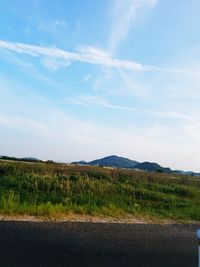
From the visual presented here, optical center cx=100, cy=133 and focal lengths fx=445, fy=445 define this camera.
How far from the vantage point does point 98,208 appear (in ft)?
41.9

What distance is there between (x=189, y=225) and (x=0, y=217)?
4.93 metres

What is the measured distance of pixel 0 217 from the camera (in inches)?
408

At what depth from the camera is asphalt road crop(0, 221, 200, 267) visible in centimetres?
721

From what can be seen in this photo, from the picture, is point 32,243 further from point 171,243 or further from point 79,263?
point 171,243

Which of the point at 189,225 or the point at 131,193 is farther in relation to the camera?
the point at 131,193

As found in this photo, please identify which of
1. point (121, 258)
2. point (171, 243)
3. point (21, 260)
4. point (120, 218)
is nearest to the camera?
point (21, 260)

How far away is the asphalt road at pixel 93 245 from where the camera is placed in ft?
23.7

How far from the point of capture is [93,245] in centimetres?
827

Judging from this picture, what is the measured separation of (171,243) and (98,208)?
395 centimetres

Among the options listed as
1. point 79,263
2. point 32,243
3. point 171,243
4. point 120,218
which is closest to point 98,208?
point 120,218

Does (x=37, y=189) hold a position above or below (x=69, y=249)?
above

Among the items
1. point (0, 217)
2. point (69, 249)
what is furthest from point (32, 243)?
point (0, 217)

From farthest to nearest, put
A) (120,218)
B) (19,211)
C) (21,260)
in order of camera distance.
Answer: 1. (120,218)
2. (19,211)
3. (21,260)

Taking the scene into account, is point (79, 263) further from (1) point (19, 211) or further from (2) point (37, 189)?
(2) point (37, 189)
